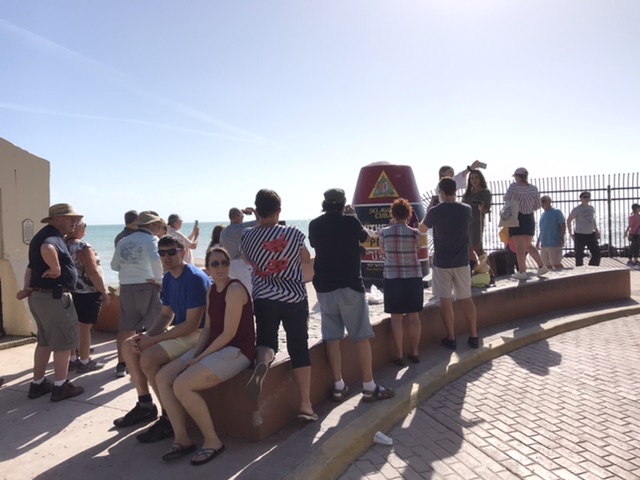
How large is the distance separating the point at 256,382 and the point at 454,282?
2.98 metres

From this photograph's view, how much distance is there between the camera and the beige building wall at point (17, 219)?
7047 millimetres

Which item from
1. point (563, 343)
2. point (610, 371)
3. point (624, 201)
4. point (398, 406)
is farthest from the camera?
point (624, 201)

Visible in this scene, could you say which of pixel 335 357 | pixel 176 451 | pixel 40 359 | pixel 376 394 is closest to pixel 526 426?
pixel 376 394

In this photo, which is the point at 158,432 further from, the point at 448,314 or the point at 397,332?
the point at 448,314

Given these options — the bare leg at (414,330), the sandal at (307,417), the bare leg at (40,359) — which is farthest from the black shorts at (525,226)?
the bare leg at (40,359)

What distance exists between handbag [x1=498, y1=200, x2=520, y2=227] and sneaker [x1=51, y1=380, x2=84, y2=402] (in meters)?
6.16

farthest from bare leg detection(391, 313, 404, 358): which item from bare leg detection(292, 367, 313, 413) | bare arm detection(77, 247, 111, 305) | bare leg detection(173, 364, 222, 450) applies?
bare arm detection(77, 247, 111, 305)

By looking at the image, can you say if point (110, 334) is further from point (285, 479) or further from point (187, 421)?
point (285, 479)

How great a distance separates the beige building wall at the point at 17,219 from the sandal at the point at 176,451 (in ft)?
15.4

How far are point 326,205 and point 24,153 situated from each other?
5170mm

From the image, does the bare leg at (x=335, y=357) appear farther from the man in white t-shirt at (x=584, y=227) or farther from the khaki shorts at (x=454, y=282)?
the man in white t-shirt at (x=584, y=227)

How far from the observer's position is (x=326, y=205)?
14.1 ft

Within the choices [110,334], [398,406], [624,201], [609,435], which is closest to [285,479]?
[398,406]

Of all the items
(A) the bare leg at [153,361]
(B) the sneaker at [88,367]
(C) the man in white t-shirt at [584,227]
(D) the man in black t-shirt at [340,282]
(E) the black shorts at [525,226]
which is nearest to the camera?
(A) the bare leg at [153,361]
